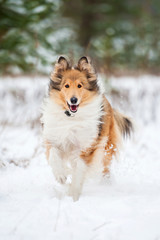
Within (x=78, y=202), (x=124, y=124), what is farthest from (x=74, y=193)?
(x=124, y=124)

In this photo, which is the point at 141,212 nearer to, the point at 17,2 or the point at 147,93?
the point at 17,2

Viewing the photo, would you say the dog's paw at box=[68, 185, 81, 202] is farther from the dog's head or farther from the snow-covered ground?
the dog's head

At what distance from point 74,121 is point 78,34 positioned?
1403 centimetres

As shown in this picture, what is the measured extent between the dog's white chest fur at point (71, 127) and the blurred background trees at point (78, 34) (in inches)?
152

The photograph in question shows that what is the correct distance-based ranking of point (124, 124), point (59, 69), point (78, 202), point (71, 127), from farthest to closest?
point (124, 124), point (59, 69), point (71, 127), point (78, 202)

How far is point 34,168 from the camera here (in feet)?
13.1

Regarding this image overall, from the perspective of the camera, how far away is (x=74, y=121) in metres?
3.27

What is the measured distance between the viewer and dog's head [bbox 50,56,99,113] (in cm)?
312

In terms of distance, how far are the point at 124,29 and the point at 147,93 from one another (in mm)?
8792

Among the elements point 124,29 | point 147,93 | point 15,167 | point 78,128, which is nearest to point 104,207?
point 78,128

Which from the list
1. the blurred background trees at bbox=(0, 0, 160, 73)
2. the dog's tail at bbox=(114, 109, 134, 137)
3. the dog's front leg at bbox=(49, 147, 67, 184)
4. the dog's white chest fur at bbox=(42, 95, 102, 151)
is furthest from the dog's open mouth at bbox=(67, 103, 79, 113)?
the blurred background trees at bbox=(0, 0, 160, 73)

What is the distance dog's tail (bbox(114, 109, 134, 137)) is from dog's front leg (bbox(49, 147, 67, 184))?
1.12 meters

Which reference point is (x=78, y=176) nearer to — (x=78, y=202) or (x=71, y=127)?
(x=78, y=202)

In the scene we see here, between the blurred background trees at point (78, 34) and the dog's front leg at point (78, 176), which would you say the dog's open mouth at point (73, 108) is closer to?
the dog's front leg at point (78, 176)
